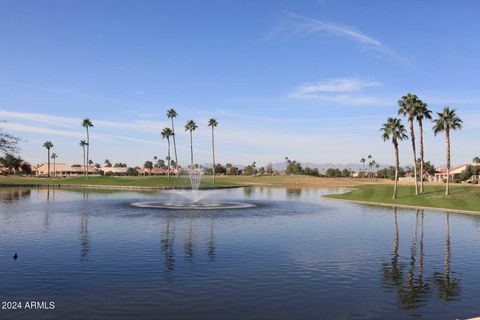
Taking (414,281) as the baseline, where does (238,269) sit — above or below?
above

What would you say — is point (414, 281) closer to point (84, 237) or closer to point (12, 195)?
point (84, 237)

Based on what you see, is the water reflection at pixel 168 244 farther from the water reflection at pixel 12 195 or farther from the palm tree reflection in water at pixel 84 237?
the water reflection at pixel 12 195

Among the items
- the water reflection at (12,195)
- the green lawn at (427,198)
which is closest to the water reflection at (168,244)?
the green lawn at (427,198)

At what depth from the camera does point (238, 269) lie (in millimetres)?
25844

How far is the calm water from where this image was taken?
1878 cm

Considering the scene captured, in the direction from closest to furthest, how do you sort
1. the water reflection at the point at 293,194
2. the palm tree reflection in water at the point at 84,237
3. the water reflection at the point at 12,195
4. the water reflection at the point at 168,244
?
the water reflection at the point at 168,244 → the palm tree reflection in water at the point at 84,237 → the water reflection at the point at 12,195 → the water reflection at the point at 293,194

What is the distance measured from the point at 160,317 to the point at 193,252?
13488mm

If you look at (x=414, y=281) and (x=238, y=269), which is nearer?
(x=414, y=281)

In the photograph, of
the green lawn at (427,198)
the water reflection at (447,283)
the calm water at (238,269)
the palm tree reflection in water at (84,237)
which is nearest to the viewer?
the calm water at (238,269)

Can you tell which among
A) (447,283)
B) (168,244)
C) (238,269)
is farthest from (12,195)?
(447,283)

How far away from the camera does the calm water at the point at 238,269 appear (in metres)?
18.8

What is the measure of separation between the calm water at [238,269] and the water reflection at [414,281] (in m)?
0.07

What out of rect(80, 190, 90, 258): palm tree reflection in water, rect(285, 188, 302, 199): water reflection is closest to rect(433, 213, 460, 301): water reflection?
rect(80, 190, 90, 258): palm tree reflection in water

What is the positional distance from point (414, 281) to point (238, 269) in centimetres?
1034
